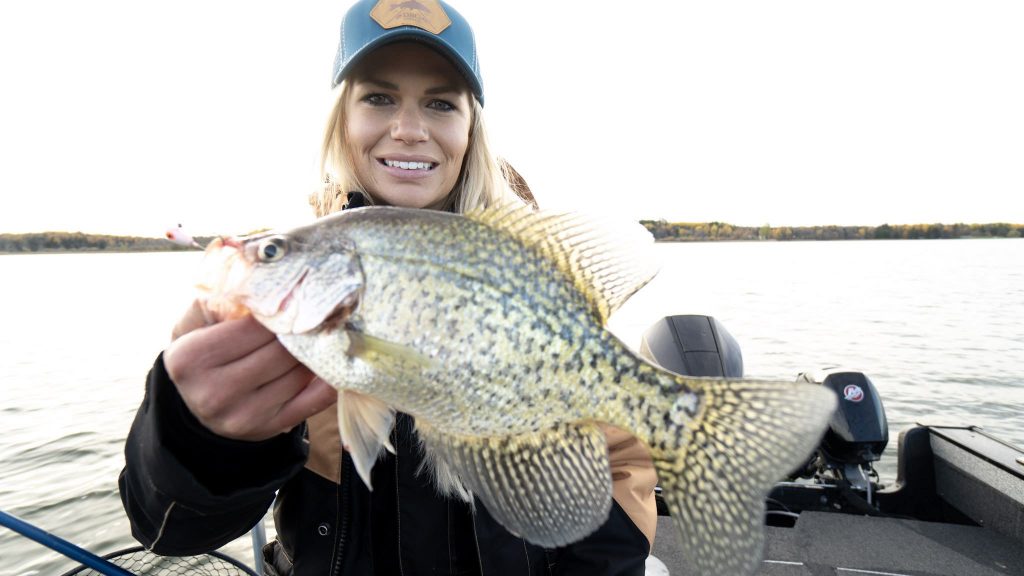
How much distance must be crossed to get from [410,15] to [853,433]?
14.2 feet

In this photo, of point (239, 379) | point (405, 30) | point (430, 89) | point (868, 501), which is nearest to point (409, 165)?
point (430, 89)

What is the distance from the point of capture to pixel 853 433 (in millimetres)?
4672

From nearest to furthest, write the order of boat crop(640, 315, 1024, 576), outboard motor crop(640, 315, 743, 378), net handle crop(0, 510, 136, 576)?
1. net handle crop(0, 510, 136, 576)
2. boat crop(640, 315, 1024, 576)
3. outboard motor crop(640, 315, 743, 378)

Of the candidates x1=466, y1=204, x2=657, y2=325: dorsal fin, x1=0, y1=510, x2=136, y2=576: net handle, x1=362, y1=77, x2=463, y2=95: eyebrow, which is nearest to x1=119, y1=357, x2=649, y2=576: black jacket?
x1=0, y1=510, x2=136, y2=576: net handle

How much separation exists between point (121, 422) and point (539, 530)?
1189 centimetres

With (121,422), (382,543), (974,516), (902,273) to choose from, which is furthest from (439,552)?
(902,273)

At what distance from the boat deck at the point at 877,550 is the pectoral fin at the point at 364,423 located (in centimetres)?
317

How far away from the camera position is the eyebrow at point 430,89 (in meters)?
2.99

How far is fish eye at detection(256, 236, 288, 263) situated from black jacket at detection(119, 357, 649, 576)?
0.64 m

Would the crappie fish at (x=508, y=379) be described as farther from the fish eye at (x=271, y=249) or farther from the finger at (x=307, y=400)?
the finger at (x=307, y=400)

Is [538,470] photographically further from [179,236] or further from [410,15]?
[410,15]

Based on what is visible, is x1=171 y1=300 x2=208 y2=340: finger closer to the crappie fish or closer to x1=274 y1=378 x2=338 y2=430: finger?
the crappie fish

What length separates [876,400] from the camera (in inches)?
189

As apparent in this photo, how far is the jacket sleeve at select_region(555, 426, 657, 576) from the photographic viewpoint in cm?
257
